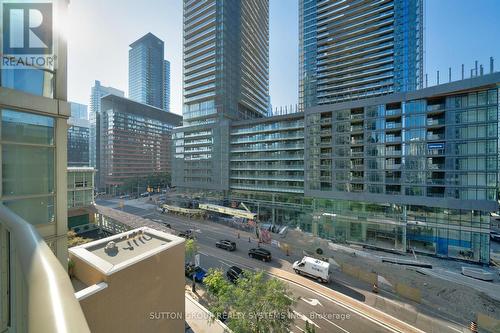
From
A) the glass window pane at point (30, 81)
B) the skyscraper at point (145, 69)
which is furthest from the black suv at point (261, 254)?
the skyscraper at point (145, 69)

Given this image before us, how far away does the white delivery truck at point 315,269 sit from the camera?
850 inches

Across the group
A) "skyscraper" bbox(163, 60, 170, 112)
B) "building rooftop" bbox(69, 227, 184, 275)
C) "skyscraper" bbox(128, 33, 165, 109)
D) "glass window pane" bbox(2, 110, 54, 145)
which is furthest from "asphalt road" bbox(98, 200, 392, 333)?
"skyscraper" bbox(163, 60, 170, 112)

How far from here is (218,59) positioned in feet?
182

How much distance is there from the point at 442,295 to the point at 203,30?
68616 millimetres

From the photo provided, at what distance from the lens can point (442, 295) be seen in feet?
67.3

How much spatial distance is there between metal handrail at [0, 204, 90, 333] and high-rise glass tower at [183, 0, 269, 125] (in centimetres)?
5495

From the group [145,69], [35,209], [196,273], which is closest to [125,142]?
[145,69]

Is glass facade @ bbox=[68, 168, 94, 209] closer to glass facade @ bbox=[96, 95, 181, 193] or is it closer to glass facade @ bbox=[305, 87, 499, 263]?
glass facade @ bbox=[305, 87, 499, 263]

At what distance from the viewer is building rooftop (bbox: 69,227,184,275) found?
994 cm

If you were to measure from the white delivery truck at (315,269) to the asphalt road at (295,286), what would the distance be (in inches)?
47.3

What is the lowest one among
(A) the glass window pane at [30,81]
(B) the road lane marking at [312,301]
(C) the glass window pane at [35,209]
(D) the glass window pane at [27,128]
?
(B) the road lane marking at [312,301]

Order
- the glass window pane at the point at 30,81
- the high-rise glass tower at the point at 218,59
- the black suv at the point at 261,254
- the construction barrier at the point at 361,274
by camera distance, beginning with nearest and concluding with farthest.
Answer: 1. the glass window pane at the point at 30,81
2. the construction barrier at the point at 361,274
3. the black suv at the point at 261,254
4. the high-rise glass tower at the point at 218,59

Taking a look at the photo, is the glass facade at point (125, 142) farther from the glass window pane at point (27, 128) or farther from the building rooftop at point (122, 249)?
the glass window pane at point (27, 128)

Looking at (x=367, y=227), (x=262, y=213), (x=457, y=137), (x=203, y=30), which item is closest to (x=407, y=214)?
(x=367, y=227)
